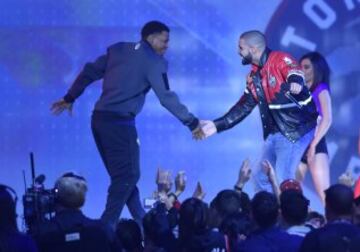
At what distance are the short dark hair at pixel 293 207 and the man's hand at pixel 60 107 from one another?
3.40 meters

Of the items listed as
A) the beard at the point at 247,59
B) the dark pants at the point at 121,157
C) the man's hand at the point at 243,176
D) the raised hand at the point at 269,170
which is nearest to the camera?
the man's hand at the point at 243,176

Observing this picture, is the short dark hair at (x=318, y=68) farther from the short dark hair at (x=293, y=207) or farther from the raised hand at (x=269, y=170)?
the short dark hair at (x=293, y=207)

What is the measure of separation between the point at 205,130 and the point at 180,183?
83cm

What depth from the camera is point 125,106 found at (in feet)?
26.5

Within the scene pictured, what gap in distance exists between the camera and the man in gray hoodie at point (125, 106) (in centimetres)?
801

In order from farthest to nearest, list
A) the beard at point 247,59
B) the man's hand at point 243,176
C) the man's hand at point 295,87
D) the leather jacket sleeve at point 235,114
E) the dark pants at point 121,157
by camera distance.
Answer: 1. the leather jacket sleeve at point 235,114
2. the beard at point 247,59
3. the man's hand at point 295,87
4. the dark pants at point 121,157
5. the man's hand at point 243,176

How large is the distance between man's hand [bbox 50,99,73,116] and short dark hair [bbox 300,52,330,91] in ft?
6.58

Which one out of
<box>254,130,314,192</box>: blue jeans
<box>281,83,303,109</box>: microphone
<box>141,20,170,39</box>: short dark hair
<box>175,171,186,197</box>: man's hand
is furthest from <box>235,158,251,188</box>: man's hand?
<box>141,20,170,39</box>: short dark hair

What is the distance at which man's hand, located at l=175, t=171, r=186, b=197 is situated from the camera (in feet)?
26.2

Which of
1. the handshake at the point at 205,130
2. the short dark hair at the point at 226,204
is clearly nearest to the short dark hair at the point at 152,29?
the handshake at the point at 205,130

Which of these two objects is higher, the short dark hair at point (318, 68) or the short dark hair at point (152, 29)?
the short dark hair at point (152, 29)

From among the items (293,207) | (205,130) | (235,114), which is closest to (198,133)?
(205,130)

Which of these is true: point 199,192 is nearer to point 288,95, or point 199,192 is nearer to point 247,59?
point 288,95

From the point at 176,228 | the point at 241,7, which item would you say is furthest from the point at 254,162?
the point at 176,228
